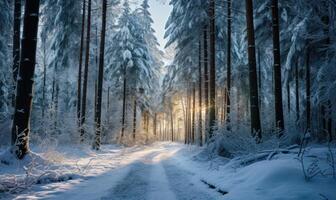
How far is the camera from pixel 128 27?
3075cm

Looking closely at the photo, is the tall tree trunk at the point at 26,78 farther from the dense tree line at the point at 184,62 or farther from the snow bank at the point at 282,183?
the snow bank at the point at 282,183

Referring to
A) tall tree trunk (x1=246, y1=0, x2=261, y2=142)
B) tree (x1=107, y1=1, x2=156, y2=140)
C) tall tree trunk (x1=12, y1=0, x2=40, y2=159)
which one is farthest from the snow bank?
tree (x1=107, y1=1, x2=156, y2=140)

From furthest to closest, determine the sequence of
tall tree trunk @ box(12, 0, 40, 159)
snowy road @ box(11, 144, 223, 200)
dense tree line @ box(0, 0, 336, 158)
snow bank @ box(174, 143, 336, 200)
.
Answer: dense tree line @ box(0, 0, 336, 158), tall tree trunk @ box(12, 0, 40, 159), snowy road @ box(11, 144, 223, 200), snow bank @ box(174, 143, 336, 200)

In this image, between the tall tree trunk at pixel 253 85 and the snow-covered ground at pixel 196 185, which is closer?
the snow-covered ground at pixel 196 185

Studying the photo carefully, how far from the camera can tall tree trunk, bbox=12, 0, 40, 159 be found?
765 cm

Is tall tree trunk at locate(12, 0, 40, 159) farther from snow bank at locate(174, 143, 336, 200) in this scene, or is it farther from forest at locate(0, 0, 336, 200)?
snow bank at locate(174, 143, 336, 200)

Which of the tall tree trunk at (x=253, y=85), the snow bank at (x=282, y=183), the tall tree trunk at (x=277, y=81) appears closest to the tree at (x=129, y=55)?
the tall tree trunk at (x=253, y=85)

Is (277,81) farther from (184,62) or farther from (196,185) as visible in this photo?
(184,62)

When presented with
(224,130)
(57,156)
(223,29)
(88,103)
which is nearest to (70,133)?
(57,156)

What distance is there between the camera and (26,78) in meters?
7.80

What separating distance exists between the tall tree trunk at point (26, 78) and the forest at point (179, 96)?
0.03m

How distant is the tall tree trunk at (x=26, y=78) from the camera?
7.65 m

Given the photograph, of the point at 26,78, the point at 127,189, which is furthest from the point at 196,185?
the point at 26,78

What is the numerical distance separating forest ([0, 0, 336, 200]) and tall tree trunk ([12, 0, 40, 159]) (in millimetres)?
26
